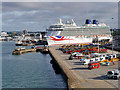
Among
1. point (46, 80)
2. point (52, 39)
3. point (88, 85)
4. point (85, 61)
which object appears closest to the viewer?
point (88, 85)

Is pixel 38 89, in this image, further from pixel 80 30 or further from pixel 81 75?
pixel 80 30

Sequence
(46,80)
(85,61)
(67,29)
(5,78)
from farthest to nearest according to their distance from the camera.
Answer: (67,29) < (85,61) < (5,78) < (46,80)

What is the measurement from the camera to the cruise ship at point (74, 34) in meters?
69.6

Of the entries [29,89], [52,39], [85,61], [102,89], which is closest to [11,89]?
[29,89]

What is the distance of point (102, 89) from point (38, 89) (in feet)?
20.6

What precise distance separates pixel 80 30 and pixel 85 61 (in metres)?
48.8

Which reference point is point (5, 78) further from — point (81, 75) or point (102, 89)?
point (102, 89)

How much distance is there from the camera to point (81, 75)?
20688mm

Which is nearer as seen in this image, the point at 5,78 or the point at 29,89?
the point at 29,89

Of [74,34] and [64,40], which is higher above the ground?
[74,34]

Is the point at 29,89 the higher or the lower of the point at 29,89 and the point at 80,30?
the lower

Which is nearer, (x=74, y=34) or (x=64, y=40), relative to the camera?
(x=64, y=40)

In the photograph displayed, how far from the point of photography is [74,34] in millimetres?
74000

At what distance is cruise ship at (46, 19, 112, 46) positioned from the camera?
228ft
